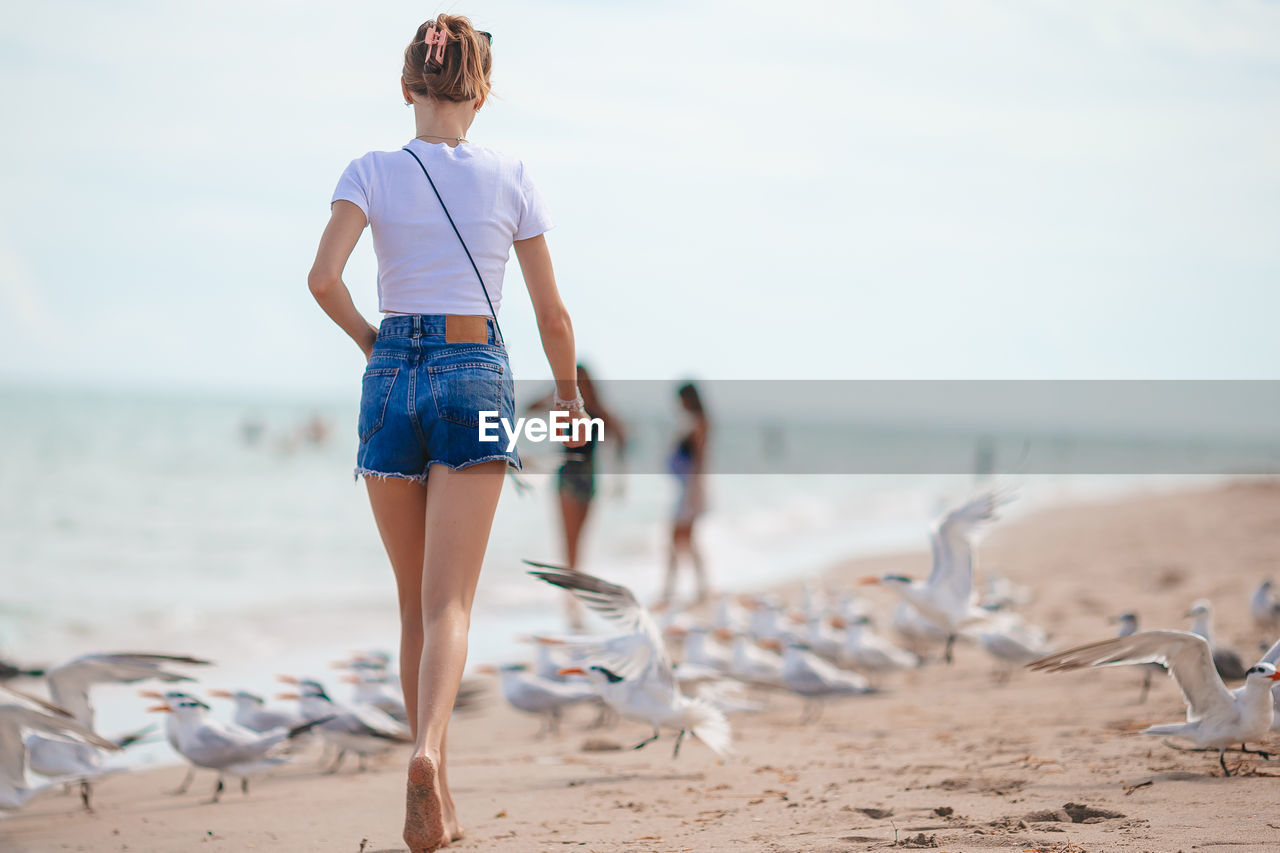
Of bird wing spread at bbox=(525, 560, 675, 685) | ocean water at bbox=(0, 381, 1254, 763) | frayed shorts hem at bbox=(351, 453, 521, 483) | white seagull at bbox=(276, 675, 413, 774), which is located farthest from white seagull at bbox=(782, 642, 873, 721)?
frayed shorts hem at bbox=(351, 453, 521, 483)

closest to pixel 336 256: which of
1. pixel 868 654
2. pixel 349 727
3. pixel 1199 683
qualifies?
pixel 349 727

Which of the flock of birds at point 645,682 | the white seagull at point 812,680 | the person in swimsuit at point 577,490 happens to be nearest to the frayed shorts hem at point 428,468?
the flock of birds at point 645,682

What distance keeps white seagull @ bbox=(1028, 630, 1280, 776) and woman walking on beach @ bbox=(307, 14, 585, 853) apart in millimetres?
Answer: 2157

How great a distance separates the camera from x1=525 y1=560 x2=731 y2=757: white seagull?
4.09 meters

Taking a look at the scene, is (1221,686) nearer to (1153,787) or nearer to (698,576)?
(1153,787)

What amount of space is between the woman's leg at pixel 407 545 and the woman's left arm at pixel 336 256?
1.61 feet

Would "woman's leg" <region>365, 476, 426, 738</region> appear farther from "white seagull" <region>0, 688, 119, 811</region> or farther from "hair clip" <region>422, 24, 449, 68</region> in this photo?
"white seagull" <region>0, 688, 119, 811</region>

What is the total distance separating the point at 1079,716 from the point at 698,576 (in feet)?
19.4

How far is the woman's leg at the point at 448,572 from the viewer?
2725mm

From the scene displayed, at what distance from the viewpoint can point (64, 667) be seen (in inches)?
171

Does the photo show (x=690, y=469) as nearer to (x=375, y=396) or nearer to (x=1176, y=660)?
(x=1176, y=660)

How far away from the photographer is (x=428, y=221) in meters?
2.77

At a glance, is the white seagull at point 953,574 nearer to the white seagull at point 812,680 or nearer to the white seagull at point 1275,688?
the white seagull at point 812,680

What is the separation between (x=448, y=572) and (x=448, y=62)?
1376 millimetres
